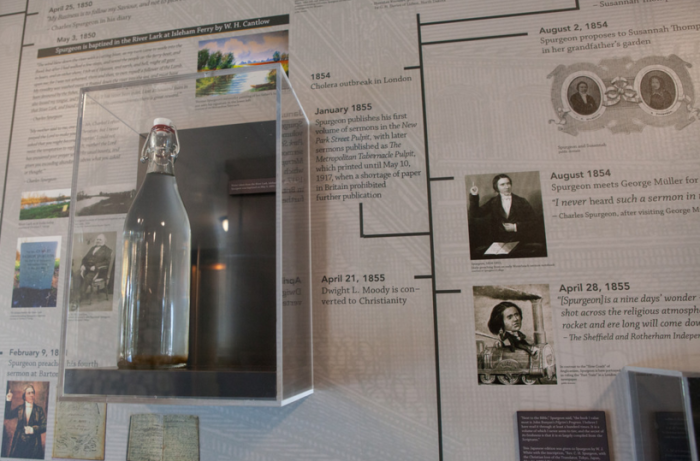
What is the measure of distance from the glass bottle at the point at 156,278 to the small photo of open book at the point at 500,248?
588 mm

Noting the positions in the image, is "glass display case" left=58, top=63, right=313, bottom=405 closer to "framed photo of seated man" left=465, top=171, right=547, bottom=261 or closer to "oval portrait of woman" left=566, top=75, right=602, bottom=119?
"framed photo of seated man" left=465, top=171, right=547, bottom=261

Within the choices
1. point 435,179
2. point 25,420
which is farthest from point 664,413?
point 25,420

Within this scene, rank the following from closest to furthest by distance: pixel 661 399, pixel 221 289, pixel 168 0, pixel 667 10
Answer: pixel 661 399
pixel 221 289
pixel 667 10
pixel 168 0

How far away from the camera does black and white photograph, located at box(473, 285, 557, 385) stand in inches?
37.0

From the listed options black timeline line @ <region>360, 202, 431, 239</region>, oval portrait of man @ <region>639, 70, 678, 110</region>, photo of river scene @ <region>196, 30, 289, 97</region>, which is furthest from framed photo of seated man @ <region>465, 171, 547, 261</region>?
photo of river scene @ <region>196, 30, 289, 97</region>

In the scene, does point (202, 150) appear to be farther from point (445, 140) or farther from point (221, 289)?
point (445, 140)

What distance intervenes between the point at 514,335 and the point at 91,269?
2.67ft

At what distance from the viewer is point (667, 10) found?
1033 mm

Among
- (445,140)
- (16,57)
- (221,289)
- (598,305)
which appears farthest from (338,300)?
(16,57)

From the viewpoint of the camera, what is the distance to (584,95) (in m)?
1.02

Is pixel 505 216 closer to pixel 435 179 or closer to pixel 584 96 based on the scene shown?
pixel 435 179

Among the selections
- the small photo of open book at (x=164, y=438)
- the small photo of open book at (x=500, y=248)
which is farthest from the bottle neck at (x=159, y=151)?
the small photo of open book at (x=500, y=248)

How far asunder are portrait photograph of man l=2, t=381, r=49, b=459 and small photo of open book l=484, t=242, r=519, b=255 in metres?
1.01

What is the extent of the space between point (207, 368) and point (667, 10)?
1.15 m
